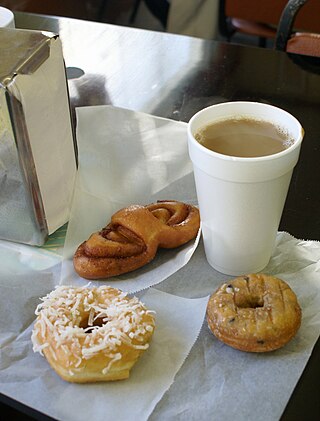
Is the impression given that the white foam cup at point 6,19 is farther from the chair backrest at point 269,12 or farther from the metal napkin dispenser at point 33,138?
the chair backrest at point 269,12

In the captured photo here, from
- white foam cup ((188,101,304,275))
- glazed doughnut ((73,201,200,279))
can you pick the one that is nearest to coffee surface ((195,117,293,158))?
white foam cup ((188,101,304,275))

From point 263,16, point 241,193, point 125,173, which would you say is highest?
point 241,193

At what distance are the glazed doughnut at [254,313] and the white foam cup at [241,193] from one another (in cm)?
5

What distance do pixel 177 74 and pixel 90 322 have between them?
22.5 inches

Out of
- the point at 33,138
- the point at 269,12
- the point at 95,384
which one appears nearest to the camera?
the point at 95,384

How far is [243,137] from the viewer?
2.26ft

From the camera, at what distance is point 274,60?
1.10 metres

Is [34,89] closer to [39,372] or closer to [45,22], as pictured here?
[39,372]

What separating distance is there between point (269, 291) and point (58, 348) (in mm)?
211

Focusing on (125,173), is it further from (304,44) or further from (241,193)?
(304,44)

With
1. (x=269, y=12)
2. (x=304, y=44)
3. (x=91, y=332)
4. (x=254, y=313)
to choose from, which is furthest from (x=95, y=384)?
(x=269, y=12)

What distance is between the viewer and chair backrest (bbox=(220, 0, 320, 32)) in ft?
5.83

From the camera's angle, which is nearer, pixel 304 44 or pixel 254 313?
pixel 254 313

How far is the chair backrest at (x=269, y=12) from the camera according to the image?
1.78 metres
